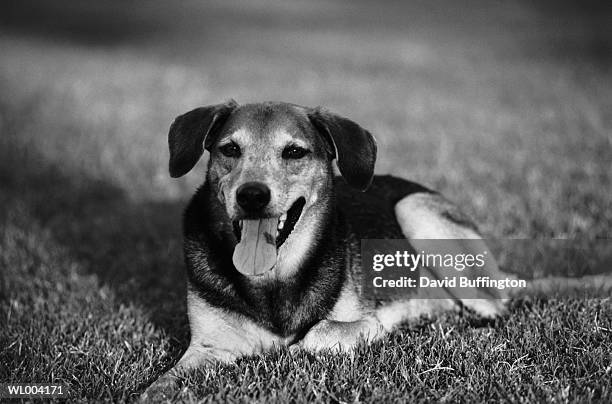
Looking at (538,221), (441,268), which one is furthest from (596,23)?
(441,268)

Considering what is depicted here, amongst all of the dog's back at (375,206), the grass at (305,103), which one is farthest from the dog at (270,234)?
the dog's back at (375,206)

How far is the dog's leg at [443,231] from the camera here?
18.6 ft

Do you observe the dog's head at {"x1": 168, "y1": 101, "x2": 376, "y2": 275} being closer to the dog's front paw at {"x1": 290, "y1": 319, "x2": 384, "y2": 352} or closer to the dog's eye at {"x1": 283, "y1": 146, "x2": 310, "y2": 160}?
the dog's eye at {"x1": 283, "y1": 146, "x2": 310, "y2": 160}

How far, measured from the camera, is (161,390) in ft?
13.2

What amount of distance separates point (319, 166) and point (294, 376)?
1.47m

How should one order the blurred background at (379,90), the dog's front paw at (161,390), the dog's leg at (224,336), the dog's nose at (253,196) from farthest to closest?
1. the blurred background at (379,90)
2. the dog's leg at (224,336)
3. the dog's nose at (253,196)
4. the dog's front paw at (161,390)

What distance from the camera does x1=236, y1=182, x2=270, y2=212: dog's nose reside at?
163 inches

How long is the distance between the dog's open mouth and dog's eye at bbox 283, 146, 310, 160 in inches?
11.8

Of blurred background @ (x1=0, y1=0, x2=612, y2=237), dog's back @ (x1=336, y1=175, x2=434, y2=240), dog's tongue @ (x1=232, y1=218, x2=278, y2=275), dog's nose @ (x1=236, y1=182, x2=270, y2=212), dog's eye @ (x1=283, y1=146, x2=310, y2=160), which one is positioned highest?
dog's eye @ (x1=283, y1=146, x2=310, y2=160)

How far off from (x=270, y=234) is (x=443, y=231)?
1999 millimetres

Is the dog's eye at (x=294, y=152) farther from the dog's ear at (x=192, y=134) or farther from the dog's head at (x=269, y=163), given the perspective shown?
the dog's ear at (x=192, y=134)

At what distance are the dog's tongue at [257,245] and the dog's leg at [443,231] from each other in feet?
6.18

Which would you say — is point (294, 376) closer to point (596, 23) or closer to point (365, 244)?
point (365, 244)

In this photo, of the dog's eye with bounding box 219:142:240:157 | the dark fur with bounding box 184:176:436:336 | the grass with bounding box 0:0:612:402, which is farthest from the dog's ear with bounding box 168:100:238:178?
the grass with bounding box 0:0:612:402
